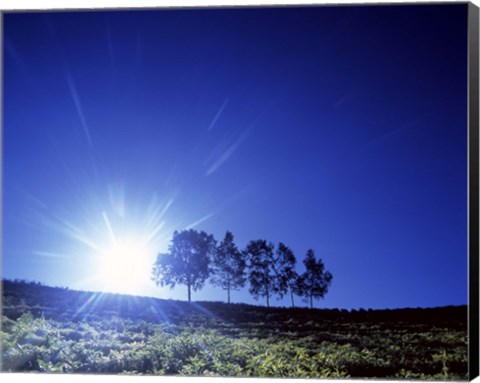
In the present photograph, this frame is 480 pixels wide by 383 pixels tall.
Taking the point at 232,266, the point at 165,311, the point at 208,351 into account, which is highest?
the point at 232,266

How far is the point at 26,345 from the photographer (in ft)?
25.5

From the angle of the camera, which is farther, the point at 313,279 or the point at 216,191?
the point at 216,191

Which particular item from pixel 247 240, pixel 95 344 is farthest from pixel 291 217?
pixel 95 344

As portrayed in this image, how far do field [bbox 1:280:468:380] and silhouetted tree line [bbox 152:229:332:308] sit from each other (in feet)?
0.63

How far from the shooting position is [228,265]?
7781 millimetres

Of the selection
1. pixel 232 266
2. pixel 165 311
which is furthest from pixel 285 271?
pixel 165 311

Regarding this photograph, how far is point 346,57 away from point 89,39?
2515 millimetres

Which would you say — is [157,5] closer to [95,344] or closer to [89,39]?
[89,39]

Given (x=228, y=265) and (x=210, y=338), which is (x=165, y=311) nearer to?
(x=210, y=338)

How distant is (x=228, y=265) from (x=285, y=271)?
55cm

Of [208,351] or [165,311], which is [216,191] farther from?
[208,351]

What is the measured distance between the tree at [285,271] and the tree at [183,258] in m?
0.65

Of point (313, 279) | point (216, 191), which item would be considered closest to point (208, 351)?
point (313, 279)

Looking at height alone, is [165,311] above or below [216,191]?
below
